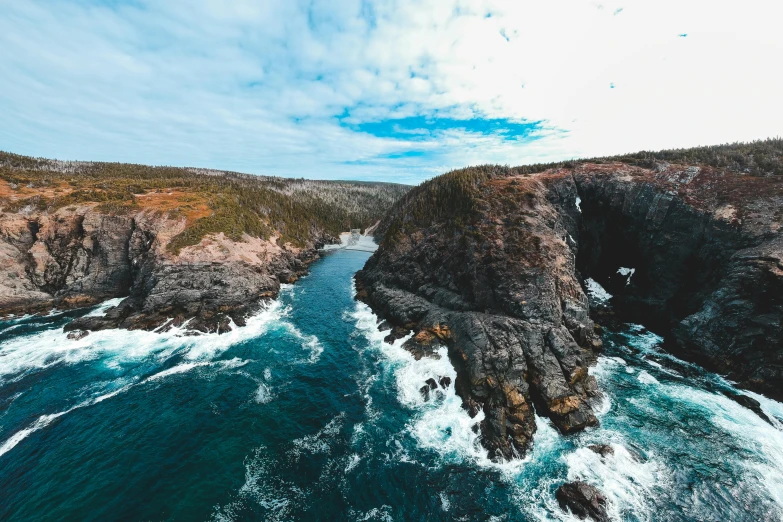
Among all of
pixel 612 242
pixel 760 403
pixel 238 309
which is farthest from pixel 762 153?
pixel 238 309

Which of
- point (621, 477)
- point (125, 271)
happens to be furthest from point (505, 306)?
point (125, 271)

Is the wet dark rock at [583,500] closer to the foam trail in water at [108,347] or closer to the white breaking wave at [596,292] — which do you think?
the foam trail in water at [108,347]

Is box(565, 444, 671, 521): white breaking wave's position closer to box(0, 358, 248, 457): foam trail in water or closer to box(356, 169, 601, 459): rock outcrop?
box(356, 169, 601, 459): rock outcrop

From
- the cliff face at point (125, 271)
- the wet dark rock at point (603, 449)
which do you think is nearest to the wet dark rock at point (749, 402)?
the wet dark rock at point (603, 449)

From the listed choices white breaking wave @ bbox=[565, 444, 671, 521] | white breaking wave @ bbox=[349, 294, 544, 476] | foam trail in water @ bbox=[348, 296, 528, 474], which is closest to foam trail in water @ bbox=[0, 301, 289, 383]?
foam trail in water @ bbox=[348, 296, 528, 474]

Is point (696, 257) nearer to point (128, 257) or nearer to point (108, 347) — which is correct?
point (108, 347)

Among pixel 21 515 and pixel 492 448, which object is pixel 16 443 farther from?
pixel 492 448
